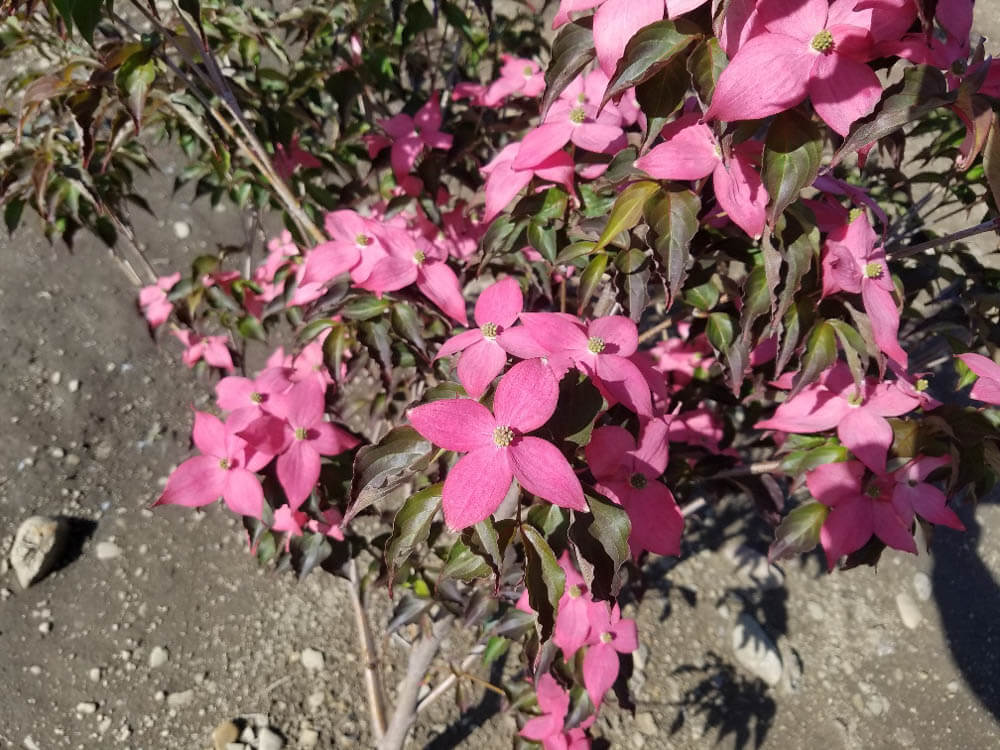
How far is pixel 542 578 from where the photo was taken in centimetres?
73

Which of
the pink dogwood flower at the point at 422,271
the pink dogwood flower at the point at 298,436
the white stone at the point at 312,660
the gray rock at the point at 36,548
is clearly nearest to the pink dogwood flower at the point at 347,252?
the pink dogwood flower at the point at 422,271

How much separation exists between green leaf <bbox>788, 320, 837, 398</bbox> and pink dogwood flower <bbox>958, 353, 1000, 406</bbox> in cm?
16

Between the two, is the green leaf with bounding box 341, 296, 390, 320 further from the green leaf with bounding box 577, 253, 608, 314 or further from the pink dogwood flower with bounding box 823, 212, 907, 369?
the pink dogwood flower with bounding box 823, 212, 907, 369

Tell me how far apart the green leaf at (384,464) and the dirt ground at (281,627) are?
122 centimetres

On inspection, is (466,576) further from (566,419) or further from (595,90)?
(595,90)

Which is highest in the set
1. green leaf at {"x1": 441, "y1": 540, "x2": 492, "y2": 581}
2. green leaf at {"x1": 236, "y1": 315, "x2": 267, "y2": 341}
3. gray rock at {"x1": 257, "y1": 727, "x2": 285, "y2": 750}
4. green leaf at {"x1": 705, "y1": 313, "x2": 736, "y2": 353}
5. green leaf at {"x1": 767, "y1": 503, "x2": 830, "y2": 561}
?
green leaf at {"x1": 705, "y1": 313, "x2": 736, "y2": 353}

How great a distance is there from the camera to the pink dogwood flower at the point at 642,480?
83 cm

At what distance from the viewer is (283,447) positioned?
100cm

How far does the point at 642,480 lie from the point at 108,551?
5.83 feet

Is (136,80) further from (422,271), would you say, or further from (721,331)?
(721,331)

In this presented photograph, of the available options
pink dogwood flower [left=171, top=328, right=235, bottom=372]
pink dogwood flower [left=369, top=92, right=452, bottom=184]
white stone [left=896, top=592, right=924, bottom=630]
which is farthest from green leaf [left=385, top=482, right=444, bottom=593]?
white stone [left=896, top=592, right=924, bottom=630]

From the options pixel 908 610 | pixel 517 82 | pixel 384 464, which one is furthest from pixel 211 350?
pixel 908 610

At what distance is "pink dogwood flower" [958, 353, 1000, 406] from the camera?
31.7 inches

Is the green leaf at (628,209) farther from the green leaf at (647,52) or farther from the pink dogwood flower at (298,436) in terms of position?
the pink dogwood flower at (298,436)
